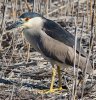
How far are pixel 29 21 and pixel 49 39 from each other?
334mm

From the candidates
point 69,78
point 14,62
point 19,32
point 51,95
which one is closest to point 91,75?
point 69,78

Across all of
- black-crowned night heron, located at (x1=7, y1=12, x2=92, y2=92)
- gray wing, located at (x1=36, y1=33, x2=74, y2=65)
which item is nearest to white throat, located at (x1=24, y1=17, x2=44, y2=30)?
black-crowned night heron, located at (x1=7, y1=12, x2=92, y2=92)

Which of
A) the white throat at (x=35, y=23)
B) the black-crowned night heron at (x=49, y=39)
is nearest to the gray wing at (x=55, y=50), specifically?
the black-crowned night heron at (x=49, y=39)

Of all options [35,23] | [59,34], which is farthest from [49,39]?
[35,23]

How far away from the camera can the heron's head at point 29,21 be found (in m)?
5.68

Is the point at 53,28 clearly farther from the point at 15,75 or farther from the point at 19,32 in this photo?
the point at 19,32

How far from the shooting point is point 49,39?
18.7ft

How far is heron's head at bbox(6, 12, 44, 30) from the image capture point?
5684mm

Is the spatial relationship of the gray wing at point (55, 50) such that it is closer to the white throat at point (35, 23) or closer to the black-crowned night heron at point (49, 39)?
the black-crowned night heron at point (49, 39)

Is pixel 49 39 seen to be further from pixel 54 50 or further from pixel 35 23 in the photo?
pixel 35 23

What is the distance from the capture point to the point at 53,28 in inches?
223

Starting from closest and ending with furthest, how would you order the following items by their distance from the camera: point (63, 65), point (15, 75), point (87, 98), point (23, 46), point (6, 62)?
point (87, 98)
point (63, 65)
point (15, 75)
point (6, 62)
point (23, 46)

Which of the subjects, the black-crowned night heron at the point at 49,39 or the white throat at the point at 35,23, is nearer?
the black-crowned night heron at the point at 49,39

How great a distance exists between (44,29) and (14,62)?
1179mm
